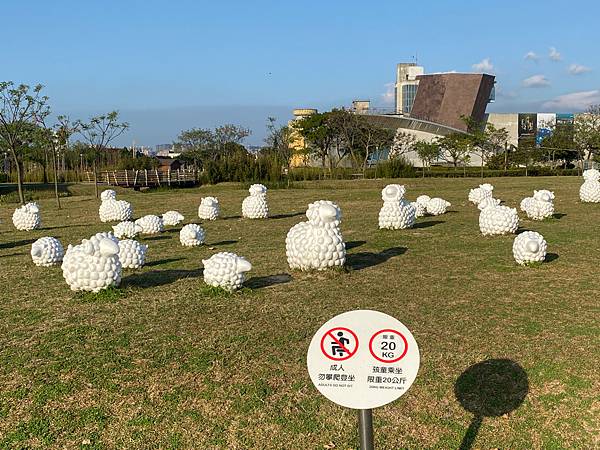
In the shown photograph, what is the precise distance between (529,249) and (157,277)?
552cm

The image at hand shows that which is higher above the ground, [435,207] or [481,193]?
[481,193]

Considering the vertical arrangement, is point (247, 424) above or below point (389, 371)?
below

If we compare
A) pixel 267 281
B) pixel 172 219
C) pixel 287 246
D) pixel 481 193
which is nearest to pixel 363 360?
pixel 267 281

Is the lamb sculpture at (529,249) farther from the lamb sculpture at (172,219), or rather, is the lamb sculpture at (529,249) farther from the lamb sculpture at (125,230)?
the lamb sculpture at (172,219)

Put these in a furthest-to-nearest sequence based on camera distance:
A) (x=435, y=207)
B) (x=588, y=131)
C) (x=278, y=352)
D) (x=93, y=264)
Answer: (x=588, y=131) → (x=435, y=207) → (x=93, y=264) → (x=278, y=352)

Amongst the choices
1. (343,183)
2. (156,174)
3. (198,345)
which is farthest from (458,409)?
(156,174)

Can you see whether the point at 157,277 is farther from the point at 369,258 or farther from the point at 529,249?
the point at 529,249

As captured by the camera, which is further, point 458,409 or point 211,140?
point 211,140

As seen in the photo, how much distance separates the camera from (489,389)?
4.75 m

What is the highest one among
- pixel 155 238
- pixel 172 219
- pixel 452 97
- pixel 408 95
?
pixel 408 95

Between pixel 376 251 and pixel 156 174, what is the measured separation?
3646 cm

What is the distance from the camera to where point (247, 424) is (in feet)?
14.3

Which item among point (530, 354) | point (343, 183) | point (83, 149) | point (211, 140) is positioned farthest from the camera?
point (211, 140)

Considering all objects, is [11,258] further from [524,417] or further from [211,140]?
[211,140]
